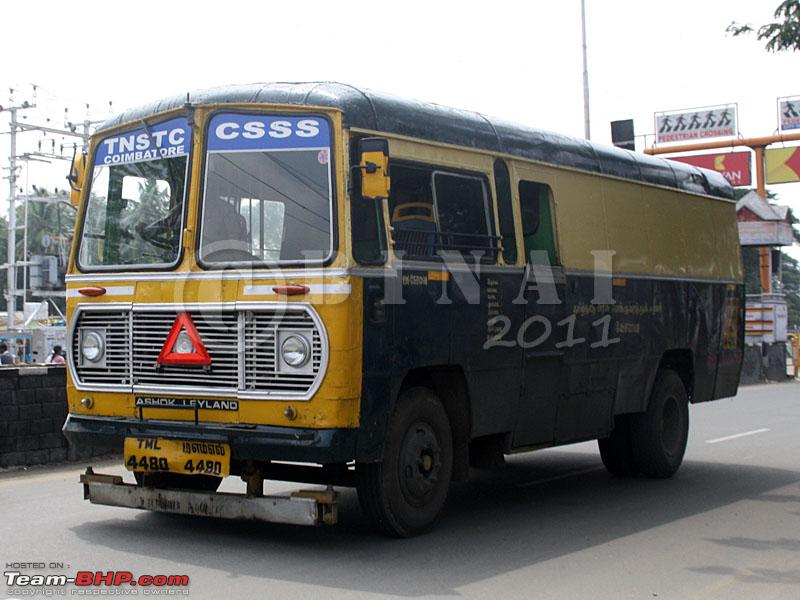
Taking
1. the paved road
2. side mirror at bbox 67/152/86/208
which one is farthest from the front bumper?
side mirror at bbox 67/152/86/208

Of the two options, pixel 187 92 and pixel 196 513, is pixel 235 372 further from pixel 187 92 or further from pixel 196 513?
pixel 187 92

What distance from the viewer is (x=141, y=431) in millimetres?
7984

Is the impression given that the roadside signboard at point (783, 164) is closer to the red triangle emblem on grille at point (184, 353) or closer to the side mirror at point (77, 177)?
the side mirror at point (77, 177)

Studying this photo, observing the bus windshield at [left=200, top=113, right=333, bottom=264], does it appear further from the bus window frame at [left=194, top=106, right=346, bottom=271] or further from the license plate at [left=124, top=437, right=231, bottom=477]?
the license plate at [left=124, top=437, right=231, bottom=477]

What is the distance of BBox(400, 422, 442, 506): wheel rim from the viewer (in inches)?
318

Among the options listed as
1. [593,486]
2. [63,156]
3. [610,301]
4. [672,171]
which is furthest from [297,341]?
[63,156]

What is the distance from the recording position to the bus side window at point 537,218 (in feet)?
31.2

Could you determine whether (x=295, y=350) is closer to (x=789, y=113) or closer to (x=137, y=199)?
(x=137, y=199)

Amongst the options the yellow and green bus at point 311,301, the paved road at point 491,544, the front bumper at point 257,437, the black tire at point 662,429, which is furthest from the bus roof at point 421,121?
the paved road at point 491,544

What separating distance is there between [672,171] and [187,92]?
599cm

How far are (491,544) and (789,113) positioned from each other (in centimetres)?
4719

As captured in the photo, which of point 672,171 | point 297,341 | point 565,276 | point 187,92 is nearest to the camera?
point 297,341

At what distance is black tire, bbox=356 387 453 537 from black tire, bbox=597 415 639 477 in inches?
149

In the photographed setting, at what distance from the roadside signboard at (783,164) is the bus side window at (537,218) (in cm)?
4299
